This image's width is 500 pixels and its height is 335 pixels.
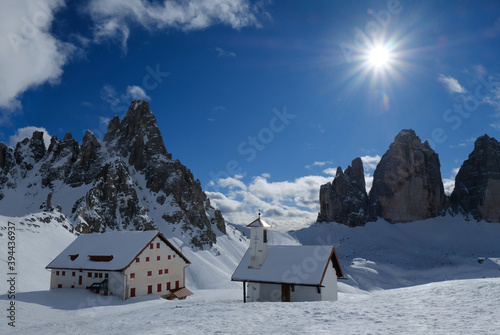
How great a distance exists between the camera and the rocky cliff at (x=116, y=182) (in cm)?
11356

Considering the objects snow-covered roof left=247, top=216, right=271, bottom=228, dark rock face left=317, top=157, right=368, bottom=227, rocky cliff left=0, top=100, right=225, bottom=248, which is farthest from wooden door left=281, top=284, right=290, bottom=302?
dark rock face left=317, top=157, right=368, bottom=227

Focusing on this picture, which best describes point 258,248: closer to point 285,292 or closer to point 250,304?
point 285,292

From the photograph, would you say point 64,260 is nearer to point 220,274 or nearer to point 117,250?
point 117,250

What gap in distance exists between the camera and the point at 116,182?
120812mm

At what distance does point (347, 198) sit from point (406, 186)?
95.2 ft

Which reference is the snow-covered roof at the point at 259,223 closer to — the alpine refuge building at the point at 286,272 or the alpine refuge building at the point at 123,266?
the alpine refuge building at the point at 286,272

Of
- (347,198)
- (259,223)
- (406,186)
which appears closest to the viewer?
(259,223)

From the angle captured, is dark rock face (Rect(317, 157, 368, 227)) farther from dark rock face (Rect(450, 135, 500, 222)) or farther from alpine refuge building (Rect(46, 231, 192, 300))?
alpine refuge building (Rect(46, 231, 192, 300))

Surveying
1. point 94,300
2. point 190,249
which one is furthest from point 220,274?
point 94,300

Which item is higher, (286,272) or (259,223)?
(259,223)

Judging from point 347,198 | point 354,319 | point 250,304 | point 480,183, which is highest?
point 480,183

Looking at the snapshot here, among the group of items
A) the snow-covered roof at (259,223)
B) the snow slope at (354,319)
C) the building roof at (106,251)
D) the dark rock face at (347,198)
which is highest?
the dark rock face at (347,198)

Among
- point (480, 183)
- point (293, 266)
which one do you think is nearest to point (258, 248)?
point (293, 266)

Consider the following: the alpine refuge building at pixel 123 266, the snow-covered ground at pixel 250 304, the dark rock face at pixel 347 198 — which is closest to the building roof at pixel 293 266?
the snow-covered ground at pixel 250 304
